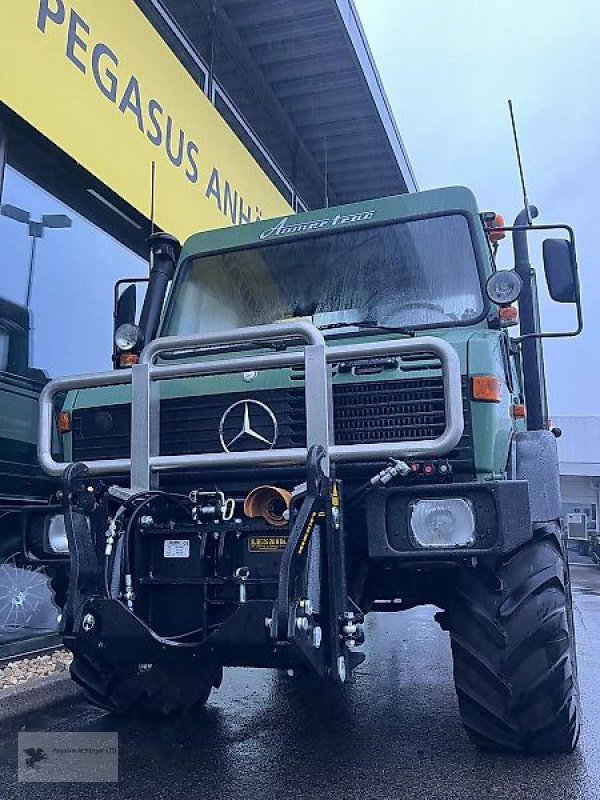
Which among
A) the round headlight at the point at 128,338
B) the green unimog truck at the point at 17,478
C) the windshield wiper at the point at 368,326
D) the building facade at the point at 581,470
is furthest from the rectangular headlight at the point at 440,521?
the building facade at the point at 581,470

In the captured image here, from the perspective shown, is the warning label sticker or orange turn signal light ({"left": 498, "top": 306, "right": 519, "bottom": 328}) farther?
orange turn signal light ({"left": 498, "top": 306, "right": 519, "bottom": 328})

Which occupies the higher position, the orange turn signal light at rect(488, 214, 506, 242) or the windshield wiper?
the orange turn signal light at rect(488, 214, 506, 242)

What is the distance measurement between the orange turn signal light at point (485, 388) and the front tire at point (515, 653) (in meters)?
0.64

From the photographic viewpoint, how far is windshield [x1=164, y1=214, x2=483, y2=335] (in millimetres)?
3934

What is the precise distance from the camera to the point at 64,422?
12.4 feet

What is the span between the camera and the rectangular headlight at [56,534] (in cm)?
343

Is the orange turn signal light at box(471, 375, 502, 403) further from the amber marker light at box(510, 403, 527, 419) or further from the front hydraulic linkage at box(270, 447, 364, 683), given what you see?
the front hydraulic linkage at box(270, 447, 364, 683)

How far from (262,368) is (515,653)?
58.9 inches

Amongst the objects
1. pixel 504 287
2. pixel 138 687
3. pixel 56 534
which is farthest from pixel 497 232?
pixel 138 687

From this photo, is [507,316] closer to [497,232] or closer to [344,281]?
[497,232]

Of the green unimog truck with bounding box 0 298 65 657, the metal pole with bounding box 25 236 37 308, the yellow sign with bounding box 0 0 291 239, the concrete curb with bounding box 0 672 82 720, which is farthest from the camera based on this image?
the metal pole with bounding box 25 236 37 308

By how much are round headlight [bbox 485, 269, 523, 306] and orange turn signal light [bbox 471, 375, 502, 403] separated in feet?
1.62

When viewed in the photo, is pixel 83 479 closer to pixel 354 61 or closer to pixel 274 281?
pixel 274 281

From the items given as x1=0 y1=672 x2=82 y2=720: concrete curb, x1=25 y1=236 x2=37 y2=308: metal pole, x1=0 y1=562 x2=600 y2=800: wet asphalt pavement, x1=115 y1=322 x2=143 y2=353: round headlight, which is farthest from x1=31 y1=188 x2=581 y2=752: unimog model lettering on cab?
x1=25 y1=236 x2=37 y2=308: metal pole
